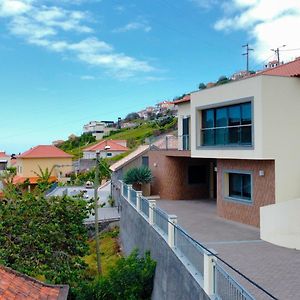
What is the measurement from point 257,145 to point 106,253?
37.8 ft

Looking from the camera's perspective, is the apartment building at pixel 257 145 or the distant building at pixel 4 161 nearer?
the apartment building at pixel 257 145

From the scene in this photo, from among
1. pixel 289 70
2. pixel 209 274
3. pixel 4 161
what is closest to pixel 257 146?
pixel 289 70

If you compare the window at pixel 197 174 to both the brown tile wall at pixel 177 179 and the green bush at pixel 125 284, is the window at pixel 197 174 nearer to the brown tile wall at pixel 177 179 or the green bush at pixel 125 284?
the brown tile wall at pixel 177 179

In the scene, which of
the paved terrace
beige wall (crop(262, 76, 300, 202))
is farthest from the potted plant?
beige wall (crop(262, 76, 300, 202))

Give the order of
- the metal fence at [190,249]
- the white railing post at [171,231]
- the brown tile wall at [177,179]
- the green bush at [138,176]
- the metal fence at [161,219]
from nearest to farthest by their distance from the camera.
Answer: the metal fence at [190,249]
the white railing post at [171,231]
the metal fence at [161,219]
the brown tile wall at [177,179]
the green bush at [138,176]

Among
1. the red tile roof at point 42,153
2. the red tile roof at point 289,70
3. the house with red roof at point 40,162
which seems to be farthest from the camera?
the red tile roof at point 42,153

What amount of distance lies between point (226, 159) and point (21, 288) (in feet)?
42.9

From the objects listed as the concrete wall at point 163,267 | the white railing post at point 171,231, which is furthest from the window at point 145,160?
the white railing post at point 171,231

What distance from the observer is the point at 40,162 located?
57250 millimetres

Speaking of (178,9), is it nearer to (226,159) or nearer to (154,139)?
(226,159)

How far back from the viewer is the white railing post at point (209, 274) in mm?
8625

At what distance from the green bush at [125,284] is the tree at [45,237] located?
1.74 meters

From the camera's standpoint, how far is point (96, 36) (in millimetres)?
31797

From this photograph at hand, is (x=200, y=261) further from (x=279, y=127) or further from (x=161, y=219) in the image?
(x=279, y=127)
